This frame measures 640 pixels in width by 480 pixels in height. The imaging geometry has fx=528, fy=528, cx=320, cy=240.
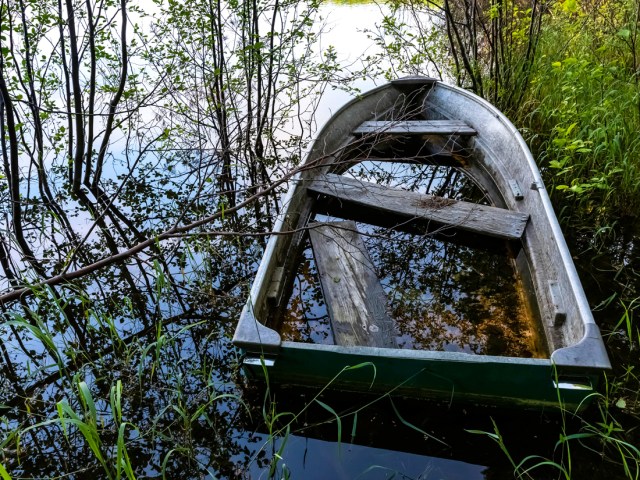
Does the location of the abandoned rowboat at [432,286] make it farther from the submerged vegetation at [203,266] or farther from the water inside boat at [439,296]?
the submerged vegetation at [203,266]

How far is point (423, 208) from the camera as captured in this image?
10.5 ft

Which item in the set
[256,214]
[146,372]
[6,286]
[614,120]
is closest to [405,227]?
[256,214]

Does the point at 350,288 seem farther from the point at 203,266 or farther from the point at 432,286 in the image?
the point at 203,266

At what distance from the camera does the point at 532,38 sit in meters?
4.62

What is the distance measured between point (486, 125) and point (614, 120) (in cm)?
86

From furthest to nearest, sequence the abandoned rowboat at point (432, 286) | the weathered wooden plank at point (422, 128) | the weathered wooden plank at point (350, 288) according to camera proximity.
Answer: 1. the weathered wooden plank at point (422, 128)
2. the weathered wooden plank at point (350, 288)
3. the abandoned rowboat at point (432, 286)

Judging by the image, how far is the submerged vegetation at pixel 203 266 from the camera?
196 cm

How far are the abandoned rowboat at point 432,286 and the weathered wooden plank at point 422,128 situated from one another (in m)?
0.01

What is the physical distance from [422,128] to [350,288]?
1.96m

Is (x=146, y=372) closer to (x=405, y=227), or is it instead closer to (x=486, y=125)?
(x=405, y=227)

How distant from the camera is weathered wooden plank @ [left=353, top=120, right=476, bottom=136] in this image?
13.4 ft

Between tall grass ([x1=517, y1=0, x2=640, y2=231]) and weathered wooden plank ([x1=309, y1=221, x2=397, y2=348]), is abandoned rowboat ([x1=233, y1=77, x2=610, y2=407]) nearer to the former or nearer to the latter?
weathered wooden plank ([x1=309, y1=221, x2=397, y2=348])

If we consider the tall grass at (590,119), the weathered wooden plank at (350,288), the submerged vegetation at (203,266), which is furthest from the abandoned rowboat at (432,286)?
the tall grass at (590,119)

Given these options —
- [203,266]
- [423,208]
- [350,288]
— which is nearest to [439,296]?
[350,288]
